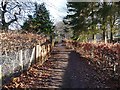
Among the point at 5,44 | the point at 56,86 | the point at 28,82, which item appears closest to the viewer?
the point at 56,86

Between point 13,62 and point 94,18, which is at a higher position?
point 94,18

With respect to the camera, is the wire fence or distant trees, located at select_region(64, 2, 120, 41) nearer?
the wire fence

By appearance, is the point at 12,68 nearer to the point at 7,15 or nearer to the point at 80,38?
the point at 7,15

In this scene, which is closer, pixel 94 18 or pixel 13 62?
pixel 13 62

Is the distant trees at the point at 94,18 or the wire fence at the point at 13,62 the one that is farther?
the distant trees at the point at 94,18

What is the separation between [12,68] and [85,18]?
32.6 metres

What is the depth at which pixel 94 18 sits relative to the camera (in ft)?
134

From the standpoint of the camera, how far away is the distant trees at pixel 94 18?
38.2 m

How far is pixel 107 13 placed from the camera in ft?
123

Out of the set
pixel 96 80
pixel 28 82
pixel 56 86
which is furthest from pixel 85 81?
pixel 28 82

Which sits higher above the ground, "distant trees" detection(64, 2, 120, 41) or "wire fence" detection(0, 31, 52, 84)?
"distant trees" detection(64, 2, 120, 41)

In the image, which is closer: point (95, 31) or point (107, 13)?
point (107, 13)

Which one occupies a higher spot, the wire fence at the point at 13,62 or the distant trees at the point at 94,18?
the distant trees at the point at 94,18

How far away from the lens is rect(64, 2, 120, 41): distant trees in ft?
125
